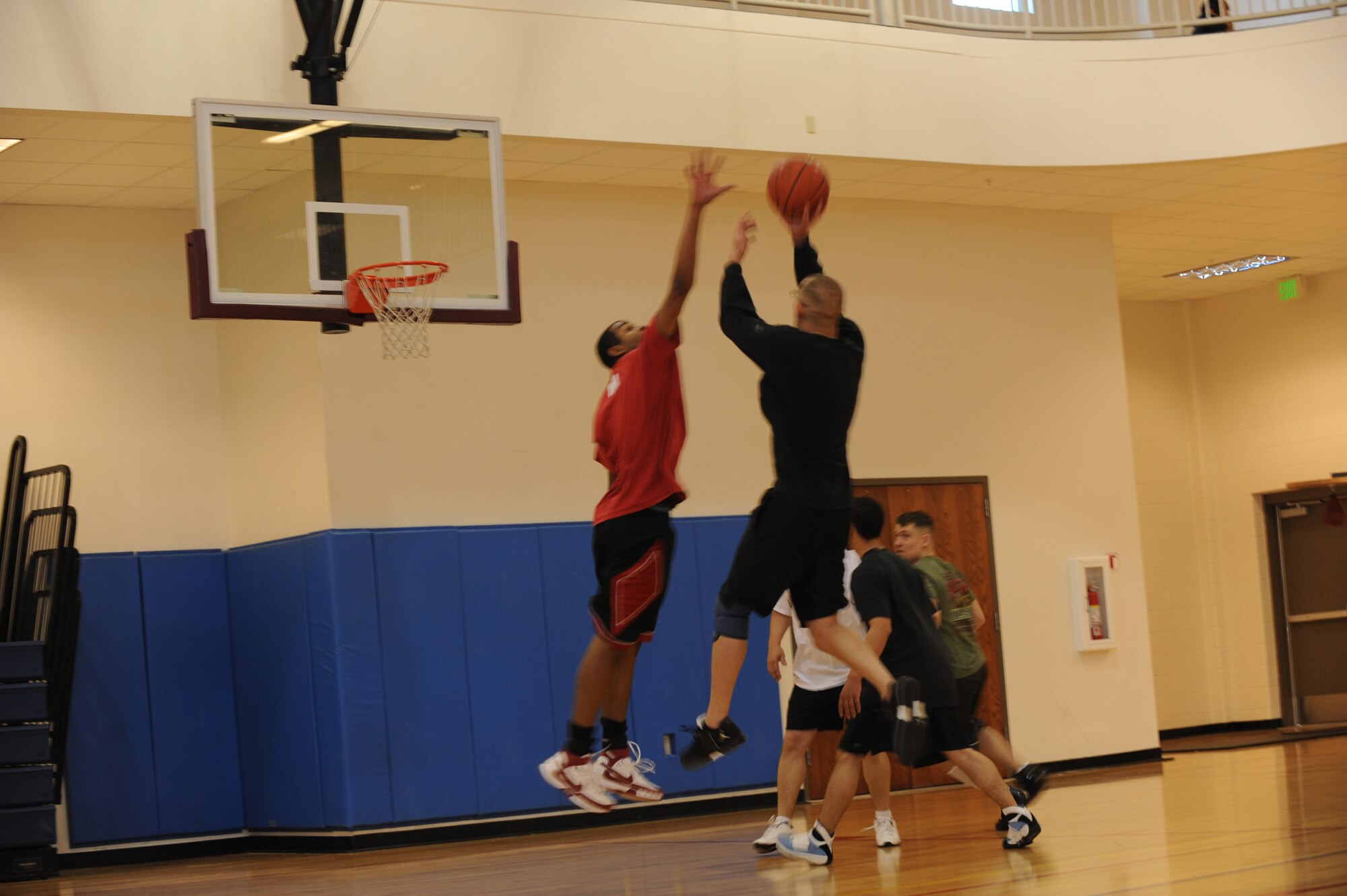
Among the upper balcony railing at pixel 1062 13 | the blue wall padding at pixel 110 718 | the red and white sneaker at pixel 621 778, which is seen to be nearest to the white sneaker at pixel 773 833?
the red and white sneaker at pixel 621 778

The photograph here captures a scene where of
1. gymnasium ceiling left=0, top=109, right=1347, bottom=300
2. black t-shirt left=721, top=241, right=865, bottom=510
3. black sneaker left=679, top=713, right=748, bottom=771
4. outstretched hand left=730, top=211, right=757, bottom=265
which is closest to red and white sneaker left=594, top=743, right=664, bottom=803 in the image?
black sneaker left=679, top=713, right=748, bottom=771

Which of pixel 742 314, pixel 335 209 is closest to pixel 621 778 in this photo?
pixel 742 314

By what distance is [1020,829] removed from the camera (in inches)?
264

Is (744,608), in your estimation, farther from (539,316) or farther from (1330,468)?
(1330,468)

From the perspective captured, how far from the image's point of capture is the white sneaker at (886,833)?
7.23 metres

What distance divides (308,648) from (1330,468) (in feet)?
32.5

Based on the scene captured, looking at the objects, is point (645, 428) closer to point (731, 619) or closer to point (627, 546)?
point (627, 546)

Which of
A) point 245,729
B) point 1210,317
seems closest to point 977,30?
point 1210,317

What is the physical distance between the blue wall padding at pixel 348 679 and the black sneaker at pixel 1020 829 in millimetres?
3986

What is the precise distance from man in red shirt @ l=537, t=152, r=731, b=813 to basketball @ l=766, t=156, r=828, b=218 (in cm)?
30

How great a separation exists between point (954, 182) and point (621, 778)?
648 centimetres

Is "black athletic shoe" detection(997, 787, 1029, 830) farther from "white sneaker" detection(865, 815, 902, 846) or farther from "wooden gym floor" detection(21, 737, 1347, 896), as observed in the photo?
"white sneaker" detection(865, 815, 902, 846)

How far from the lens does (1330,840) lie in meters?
6.03

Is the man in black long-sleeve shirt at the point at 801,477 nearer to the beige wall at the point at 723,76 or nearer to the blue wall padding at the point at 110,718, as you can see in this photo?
the beige wall at the point at 723,76
